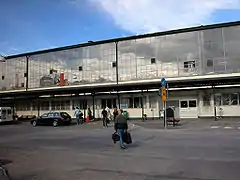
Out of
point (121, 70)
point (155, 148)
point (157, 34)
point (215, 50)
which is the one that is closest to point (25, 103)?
point (121, 70)

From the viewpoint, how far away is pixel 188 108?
3064cm

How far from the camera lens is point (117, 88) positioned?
29328 mm

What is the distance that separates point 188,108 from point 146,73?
6.15 meters

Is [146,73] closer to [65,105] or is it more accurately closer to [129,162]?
[65,105]

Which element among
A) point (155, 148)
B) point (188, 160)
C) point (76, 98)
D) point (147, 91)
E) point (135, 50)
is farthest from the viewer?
point (76, 98)

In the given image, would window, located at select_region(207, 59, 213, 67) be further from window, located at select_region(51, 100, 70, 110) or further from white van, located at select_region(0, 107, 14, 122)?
white van, located at select_region(0, 107, 14, 122)

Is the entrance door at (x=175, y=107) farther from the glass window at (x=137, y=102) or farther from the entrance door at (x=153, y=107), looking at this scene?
the glass window at (x=137, y=102)

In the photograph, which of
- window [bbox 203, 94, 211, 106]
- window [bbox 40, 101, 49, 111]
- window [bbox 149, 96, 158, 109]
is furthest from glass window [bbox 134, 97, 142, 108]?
window [bbox 40, 101, 49, 111]

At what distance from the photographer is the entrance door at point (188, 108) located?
99.6ft

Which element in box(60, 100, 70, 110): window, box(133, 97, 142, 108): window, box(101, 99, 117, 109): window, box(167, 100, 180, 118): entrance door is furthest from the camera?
box(60, 100, 70, 110): window

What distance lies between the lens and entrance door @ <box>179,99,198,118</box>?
3036 centimetres

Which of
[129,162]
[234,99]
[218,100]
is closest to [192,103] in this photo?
[218,100]

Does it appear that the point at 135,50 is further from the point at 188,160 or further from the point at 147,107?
the point at 188,160

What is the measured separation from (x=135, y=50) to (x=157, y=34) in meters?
3.18
